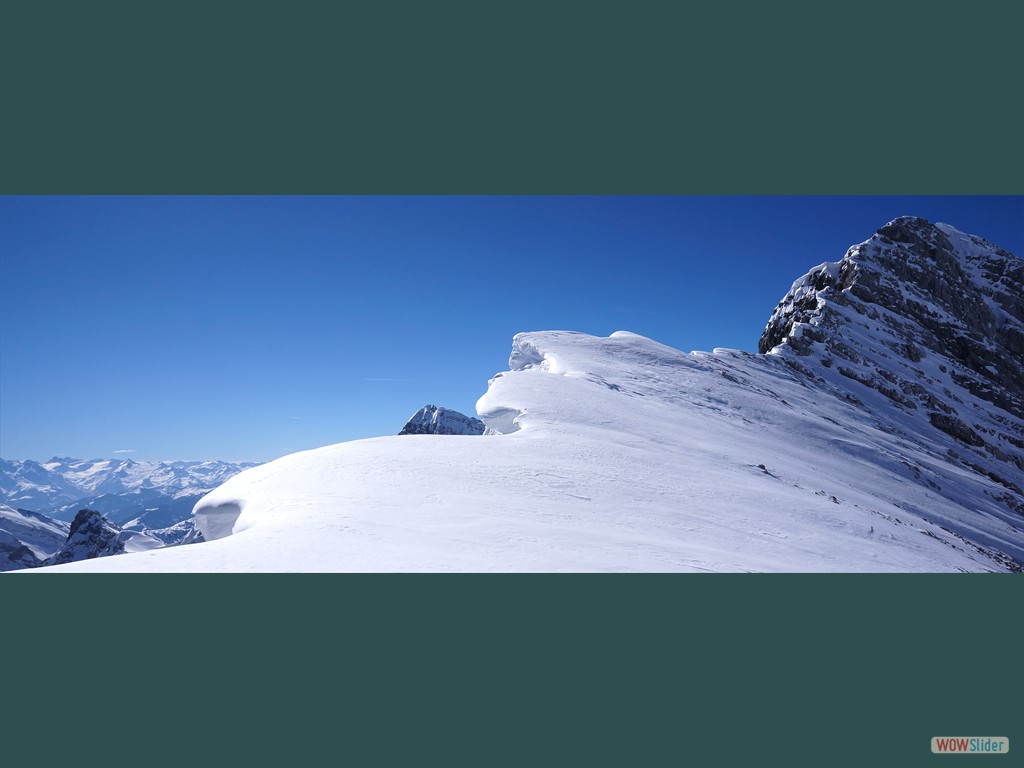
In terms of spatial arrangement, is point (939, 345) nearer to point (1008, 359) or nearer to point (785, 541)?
point (1008, 359)

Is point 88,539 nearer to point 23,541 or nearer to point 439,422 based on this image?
point 439,422

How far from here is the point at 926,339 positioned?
6322cm

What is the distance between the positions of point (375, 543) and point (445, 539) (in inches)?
43.3

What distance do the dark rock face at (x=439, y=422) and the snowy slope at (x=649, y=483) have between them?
10155 centimetres

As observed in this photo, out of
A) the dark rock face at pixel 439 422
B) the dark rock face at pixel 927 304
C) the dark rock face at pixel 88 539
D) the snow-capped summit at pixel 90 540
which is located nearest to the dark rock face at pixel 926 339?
the dark rock face at pixel 927 304

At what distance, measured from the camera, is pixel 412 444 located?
50.3ft

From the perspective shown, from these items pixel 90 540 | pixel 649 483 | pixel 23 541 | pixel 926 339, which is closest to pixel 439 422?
pixel 90 540

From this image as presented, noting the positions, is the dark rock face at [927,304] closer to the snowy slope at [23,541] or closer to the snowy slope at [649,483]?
the snowy slope at [649,483]

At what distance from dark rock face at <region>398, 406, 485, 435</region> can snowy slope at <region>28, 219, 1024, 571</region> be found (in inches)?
3998

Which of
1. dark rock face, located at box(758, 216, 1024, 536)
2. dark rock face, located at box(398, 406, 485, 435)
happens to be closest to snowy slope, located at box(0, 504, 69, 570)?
dark rock face, located at box(398, 406, 485, 435)

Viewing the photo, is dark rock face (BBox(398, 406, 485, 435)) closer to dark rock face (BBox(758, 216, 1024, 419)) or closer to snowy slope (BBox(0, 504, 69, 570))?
dark rock face (BBox(758, 216, 1024, 419))

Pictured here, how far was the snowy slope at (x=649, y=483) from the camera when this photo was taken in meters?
8.12
